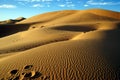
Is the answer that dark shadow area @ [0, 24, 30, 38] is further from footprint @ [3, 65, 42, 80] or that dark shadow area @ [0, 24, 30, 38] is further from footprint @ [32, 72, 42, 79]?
footprint @ [32, 72, 42, 79]

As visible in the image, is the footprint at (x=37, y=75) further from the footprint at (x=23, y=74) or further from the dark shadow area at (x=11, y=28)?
the dark shadow area at (x=11, y=28)

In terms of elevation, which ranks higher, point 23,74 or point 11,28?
point 23,74

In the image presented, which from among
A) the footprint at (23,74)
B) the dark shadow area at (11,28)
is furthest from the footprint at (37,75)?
the dark shadow area at (11,28)

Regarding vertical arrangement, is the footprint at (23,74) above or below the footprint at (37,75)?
below

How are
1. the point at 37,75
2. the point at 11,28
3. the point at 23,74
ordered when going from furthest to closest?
the point at 11,28 → the point at 23,74 → the point at 37,75

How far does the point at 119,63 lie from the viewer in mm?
7688

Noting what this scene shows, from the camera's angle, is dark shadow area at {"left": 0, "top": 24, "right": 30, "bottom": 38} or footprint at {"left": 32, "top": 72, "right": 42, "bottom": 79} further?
dark shadow area at {"left": 0, "top": 24, "right": 30, "bottom": 38}

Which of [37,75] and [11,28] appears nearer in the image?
[37,75]

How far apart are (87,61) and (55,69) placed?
133 centimetres

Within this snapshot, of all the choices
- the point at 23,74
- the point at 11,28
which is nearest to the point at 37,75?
the point at 23,74

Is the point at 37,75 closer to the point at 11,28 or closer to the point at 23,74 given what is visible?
the point at 23,74

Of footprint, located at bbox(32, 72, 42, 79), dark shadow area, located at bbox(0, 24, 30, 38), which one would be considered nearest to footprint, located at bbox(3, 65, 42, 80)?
footprint, located at bbox(32, 72, 42, 79)

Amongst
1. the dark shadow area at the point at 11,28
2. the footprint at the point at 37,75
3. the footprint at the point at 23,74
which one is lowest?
the dark shadow area at the point at 11,28

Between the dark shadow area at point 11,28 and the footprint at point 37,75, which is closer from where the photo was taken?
the footprint at point 37,75
